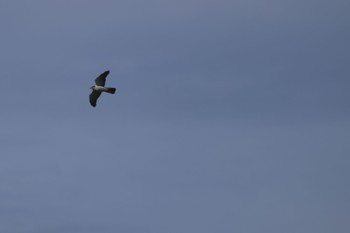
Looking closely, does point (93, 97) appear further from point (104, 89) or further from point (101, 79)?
point (104, 89)

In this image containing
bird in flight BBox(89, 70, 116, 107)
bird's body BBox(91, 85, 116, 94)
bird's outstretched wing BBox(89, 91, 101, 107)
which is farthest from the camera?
bird's outstretched wing BBox(89, 91, 101, 107)

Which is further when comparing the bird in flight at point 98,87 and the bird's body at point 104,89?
the bird in flight at point 98,87

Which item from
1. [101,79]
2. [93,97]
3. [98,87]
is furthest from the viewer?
[93,97]

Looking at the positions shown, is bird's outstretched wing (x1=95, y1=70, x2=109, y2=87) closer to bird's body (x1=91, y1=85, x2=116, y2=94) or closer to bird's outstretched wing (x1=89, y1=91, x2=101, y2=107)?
bird's body (x1=91, y1=85, x2=116, y2=94)

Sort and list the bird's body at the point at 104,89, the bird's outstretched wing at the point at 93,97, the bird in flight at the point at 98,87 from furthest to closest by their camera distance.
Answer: the bird's outstretched wing at the point at 93,97, the bird in flight at the point at 98,87, the bird's body at the point at 104,89

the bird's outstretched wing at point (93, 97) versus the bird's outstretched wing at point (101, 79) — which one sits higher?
the bird's outstretched wing at point (101, 79)

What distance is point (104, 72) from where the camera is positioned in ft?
240

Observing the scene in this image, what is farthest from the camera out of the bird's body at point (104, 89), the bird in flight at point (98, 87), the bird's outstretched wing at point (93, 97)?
the bird's outstretched wing at point (93, 97)

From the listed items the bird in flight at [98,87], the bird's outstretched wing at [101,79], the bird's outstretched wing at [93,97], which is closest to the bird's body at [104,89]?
the bird in flight at [98,87]

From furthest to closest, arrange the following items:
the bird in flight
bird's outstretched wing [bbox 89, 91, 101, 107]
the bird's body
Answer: bird's outstretched wing [bbox 89, 91, 101, 107] → the bird in flight → the bird's body

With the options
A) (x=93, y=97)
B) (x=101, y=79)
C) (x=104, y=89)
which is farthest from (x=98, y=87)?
(x=93, y=97)

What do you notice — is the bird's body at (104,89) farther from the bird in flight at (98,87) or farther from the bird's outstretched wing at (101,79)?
the bird's outstretched wing at (101,79)

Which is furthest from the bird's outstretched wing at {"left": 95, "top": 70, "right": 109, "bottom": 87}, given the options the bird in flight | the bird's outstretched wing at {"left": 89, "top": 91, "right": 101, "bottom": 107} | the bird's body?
the bird's outstretched wing at {"left": 89, "top": 91, "right": 101, "bottom": 107}

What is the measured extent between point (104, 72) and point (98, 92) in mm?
2722
